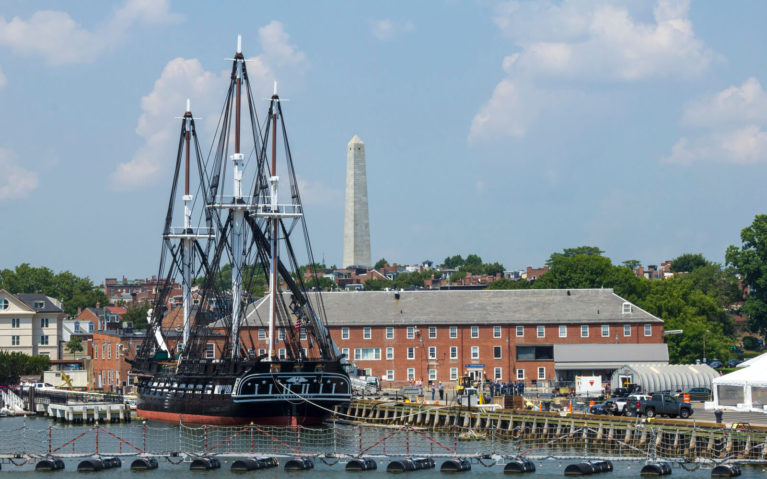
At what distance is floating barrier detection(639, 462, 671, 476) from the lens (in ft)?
159

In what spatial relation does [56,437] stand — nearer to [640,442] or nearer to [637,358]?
[640,442]

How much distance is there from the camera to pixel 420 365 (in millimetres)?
108688

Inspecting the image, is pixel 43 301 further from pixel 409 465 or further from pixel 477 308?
pixel 409 465

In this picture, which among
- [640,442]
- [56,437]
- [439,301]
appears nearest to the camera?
[640,442]

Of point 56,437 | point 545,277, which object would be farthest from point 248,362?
point 545,277

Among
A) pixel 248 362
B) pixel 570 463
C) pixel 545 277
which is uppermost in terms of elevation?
pixel 545 277

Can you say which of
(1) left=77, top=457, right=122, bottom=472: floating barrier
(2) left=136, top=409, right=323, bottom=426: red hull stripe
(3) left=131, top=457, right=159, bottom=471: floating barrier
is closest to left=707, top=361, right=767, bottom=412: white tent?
(2) left=136, top=409, right=323, bottom=426: red hull stripe

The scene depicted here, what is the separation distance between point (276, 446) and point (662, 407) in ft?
66.1

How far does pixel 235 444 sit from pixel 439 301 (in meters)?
50.6

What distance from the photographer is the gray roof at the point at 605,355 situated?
103m

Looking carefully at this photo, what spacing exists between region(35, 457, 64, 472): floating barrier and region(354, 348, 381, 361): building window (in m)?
58.1

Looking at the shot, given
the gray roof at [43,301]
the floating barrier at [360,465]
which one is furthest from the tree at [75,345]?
the floating barrier at [360,465]

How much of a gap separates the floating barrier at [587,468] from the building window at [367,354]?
6061cm

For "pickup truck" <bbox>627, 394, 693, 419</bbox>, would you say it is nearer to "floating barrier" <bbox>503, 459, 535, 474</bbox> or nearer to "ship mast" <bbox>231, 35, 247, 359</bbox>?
"floating barrier" <bbox>503, 459, 535, 474</bbox>
